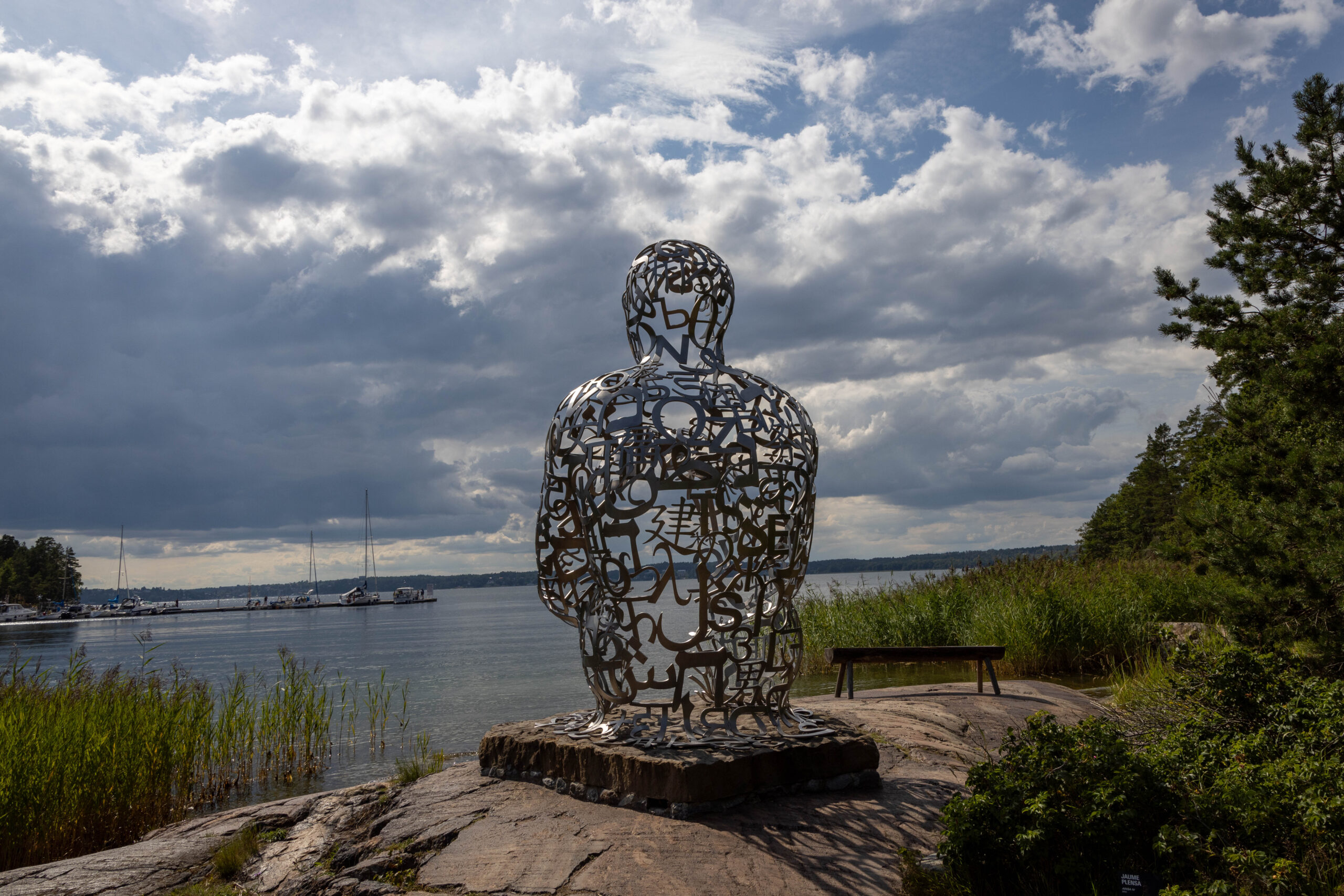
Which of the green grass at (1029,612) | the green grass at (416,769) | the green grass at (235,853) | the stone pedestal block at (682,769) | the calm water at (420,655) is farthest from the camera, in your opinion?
the calm water at (420,655)

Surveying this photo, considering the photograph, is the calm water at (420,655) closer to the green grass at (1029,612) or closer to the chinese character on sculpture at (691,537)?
the green grass at (1029,612)

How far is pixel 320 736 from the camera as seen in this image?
9938 mm

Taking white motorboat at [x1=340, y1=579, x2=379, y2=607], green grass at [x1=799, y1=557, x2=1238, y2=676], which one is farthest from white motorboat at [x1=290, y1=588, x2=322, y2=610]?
green grass at [x1=799, y1=557, x2=1238, y2=676]

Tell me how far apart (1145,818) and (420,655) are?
103 ft

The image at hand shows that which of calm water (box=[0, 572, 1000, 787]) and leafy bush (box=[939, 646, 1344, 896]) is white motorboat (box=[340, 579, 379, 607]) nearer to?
calm water (box=[0, 572, 1000, 787])

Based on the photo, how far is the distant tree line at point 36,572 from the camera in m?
59.8

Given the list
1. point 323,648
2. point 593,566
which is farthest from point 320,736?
point 323,648

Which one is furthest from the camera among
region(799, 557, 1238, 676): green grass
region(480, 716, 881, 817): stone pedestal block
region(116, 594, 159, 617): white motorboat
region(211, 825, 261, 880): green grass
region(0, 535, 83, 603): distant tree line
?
region(116, 594, 159, 617): white motorboat

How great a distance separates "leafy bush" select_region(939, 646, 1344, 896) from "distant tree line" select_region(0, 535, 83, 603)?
2788 inches

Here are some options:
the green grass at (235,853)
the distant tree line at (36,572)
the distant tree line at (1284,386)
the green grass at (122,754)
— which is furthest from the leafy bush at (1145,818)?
the distant tree line at (36,572)

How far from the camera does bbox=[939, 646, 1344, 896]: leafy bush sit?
332cm

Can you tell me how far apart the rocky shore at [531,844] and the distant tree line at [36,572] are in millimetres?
66643

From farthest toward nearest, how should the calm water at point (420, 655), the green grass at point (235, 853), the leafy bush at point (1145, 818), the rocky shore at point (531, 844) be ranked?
the calm water at point (420, 655), the green grass at point (235, 853), the rocky shore at point (531, 844), the leafy bush at point (1145, 818)

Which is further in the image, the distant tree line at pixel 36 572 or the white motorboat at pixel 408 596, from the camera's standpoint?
the white motorboat at pixel 408 596
